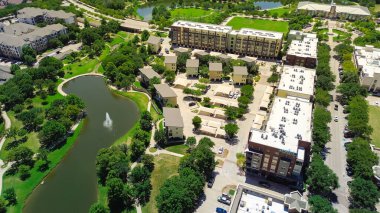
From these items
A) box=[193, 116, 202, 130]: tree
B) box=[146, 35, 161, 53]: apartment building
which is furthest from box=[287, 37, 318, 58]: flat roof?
box=[146, 35, 161, 53]: apartment building

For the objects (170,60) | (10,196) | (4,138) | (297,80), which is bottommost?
(10,196)

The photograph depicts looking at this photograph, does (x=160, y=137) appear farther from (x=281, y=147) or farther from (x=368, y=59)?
(x=368, y=59)

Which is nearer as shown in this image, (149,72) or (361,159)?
(361,159)

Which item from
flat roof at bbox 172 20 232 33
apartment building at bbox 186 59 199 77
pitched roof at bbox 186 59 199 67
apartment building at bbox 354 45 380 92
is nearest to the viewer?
apartment building at bbox 354 45 380 92

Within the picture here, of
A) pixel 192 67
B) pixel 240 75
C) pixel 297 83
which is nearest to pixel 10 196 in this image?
pixel 192 67

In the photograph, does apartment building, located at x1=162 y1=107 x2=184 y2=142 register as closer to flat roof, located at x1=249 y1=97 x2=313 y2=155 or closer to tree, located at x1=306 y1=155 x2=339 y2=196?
flat roof, located at x1=249 y1=97 x2=313 y2=155

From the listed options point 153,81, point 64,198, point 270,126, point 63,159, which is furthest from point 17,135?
point 270,126

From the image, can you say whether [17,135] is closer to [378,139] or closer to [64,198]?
[64,198]

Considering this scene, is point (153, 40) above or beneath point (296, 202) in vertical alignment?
above
